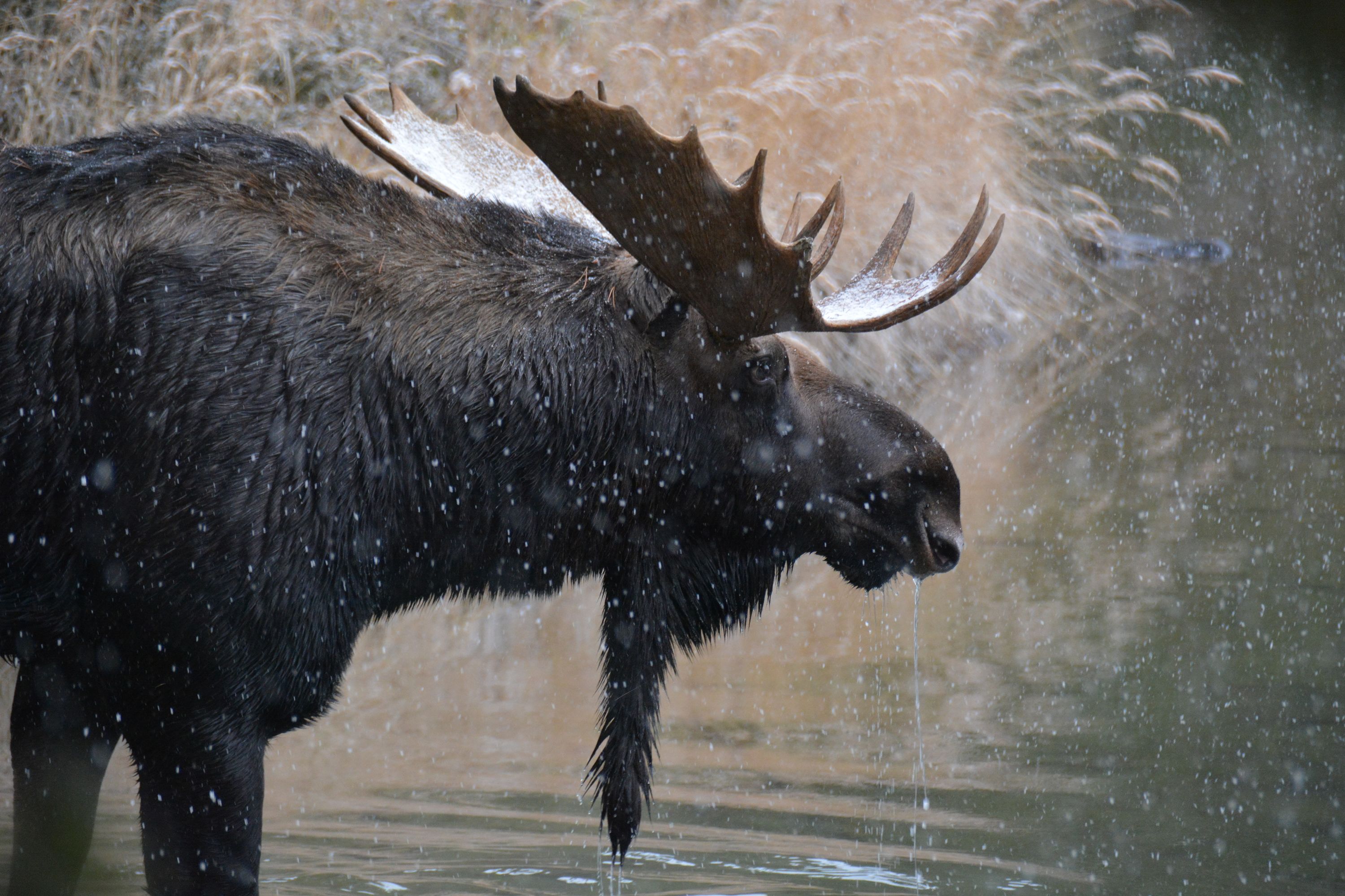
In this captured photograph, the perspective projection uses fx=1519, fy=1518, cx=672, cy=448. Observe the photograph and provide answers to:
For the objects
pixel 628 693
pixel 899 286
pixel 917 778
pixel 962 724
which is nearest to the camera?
pixel 628 693

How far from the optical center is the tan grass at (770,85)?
23.7ft

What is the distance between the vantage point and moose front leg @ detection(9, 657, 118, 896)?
10.7ft

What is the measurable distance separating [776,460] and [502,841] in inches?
53.9

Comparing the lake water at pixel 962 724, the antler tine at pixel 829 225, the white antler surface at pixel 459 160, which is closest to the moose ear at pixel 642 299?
the antler tine at pixel 829 225

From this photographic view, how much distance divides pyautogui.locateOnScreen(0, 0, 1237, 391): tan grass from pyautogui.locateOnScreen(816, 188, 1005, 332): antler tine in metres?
4.17

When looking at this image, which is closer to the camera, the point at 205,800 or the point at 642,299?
the point at 205,800

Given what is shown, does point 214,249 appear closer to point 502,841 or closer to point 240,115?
point 502,841

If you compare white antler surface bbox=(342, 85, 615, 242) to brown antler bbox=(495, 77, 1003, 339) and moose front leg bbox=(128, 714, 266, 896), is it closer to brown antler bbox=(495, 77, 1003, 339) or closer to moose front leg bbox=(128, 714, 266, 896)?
brown antler bbox=(495, 77, 1003, 339)

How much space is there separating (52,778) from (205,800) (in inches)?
26.8

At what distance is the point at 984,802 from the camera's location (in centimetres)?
414

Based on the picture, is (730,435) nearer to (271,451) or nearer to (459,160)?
(271,451)

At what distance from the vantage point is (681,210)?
2.95 meters

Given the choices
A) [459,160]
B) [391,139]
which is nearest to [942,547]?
[459,160]

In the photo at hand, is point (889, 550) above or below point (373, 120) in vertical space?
below
